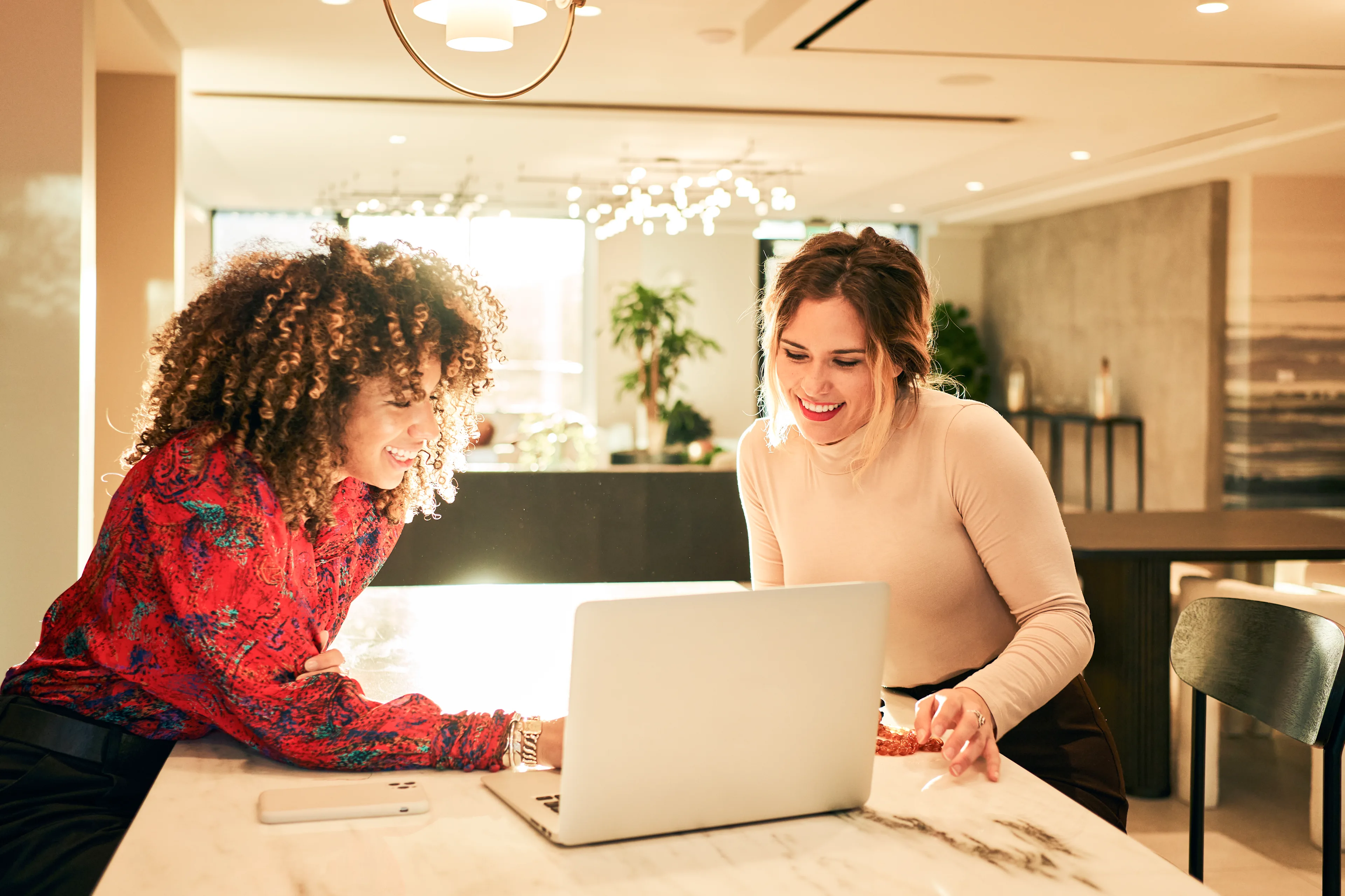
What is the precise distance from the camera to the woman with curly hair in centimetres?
124

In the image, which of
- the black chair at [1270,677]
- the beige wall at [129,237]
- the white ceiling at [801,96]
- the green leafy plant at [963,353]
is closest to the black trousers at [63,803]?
the black chair at [1270,677]

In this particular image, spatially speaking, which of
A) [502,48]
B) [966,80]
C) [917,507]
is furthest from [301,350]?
[966,80]

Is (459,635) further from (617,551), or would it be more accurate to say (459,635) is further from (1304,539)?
(1304,539)

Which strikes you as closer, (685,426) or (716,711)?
(716,711)

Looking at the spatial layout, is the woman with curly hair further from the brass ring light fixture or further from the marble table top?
the brass ring light fixture

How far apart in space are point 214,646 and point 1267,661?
1.46 meters

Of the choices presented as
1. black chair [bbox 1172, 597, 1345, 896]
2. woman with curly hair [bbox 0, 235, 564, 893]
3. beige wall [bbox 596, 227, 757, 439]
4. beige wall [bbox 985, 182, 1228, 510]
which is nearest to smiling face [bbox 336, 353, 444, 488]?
woman with curly hair [bbox 0, 235, 564, 893]

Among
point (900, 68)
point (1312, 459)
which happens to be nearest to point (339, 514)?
point (900, 68)

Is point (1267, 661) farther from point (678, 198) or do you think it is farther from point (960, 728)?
point (678, 198)

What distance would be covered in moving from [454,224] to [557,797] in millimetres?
10985

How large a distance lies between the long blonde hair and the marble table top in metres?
0.57

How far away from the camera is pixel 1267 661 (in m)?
1.67

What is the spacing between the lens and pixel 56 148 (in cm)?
345

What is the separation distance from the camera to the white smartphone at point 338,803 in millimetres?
1116
